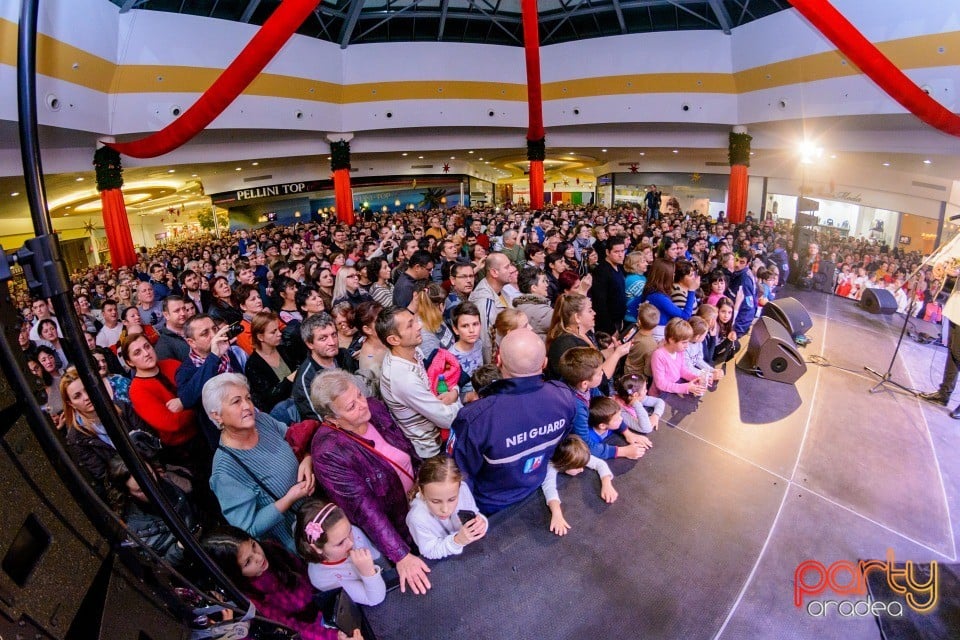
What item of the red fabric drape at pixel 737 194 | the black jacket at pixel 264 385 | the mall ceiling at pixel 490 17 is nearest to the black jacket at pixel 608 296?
the black jacket at pixel 264 385

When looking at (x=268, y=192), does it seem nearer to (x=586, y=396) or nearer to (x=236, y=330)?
(x=236, y=330)

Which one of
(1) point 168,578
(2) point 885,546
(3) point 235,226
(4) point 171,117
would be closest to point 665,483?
(2) point 885,546

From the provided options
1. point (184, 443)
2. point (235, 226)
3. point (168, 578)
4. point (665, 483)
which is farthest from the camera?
point (235, 226)

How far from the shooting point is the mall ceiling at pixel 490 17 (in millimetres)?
10195

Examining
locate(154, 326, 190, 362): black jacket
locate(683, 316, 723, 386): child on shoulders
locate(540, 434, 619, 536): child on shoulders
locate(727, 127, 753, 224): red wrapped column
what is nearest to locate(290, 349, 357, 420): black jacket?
locate(154, 326, 190, 362): black jacket

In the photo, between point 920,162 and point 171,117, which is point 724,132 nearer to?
point 920,162

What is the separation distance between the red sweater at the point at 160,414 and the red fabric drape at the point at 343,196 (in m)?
11.2

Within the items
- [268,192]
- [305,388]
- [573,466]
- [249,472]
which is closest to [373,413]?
[249,472]

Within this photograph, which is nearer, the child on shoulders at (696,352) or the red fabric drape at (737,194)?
the child on shoulders at (696,352)

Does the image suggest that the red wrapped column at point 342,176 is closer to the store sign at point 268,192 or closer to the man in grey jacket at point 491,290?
the store sign at point 268,192

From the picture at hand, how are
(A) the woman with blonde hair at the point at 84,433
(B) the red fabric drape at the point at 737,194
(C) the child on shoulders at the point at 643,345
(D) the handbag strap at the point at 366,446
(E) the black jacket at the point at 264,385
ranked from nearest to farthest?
1. (D) the handbag strap at the point at 366,446
2. (A) the woman with blonde hair at the point at 84,433
3. (E) the black jacket at the point at 264,385
4. (C) the child on shoulders at the point at 643,345
5. (B) the red fabric drape at the point at 737,194

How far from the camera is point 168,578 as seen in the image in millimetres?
802

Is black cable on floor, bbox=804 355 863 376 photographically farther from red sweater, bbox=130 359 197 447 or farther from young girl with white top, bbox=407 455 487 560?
red sweater, bbox=130 359 197 447

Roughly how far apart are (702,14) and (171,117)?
1187 centimetres
